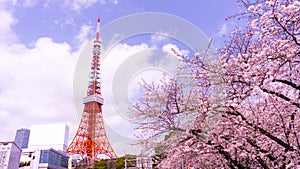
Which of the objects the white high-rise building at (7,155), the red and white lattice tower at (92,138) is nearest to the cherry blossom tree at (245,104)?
the white high-rise building at (7,155)

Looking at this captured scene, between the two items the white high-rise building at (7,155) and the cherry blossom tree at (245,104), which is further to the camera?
the white high-rise building at (7,155)

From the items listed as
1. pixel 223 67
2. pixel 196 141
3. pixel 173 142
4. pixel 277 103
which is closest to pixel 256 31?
pixel 223 67

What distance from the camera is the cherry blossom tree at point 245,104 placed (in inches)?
119

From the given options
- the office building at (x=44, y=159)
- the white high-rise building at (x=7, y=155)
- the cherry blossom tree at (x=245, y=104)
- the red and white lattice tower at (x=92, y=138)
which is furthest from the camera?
the red and white lattice tower at (x=92, y=138)

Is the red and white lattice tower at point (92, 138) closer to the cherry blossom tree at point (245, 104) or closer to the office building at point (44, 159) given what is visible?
the office building at point (44, 159)

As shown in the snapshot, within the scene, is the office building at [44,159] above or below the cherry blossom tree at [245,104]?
above

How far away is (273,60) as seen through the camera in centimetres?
308

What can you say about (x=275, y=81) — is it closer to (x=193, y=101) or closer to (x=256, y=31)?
(x=256, y=31)

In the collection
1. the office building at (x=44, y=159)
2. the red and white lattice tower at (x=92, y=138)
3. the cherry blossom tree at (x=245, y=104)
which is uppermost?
the red and white lattice tower at (x=92, y=138)

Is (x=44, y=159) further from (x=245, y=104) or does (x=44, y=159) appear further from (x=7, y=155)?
(x=245, y=104)

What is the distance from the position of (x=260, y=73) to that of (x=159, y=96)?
7.12 ft

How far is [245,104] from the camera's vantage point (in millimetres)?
3840

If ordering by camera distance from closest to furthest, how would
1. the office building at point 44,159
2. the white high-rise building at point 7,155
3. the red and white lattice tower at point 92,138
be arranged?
the white high-rise building at point 7,155 < the office building at point 44,159 < the red and white lattice tower at point 92,138

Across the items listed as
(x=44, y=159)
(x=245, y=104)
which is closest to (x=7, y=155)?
(x=245, y=104)
